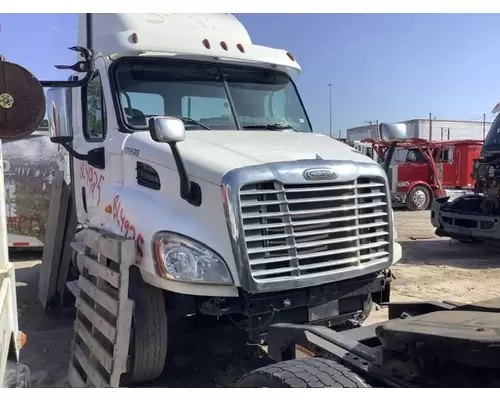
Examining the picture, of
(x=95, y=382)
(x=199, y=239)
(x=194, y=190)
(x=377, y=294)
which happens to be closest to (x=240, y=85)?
(x=194, y=190)

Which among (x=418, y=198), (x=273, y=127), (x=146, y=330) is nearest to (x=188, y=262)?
(x=146, y=330)

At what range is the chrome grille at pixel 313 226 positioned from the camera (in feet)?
12.2

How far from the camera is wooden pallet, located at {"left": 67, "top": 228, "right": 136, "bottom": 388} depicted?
154 inches

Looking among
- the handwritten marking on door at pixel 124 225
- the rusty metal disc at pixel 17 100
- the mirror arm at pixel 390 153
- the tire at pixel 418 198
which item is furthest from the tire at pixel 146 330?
the tire at pixel 418 198

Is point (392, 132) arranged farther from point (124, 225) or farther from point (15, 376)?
point (15, 376)

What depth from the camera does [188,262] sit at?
3689 millimetres

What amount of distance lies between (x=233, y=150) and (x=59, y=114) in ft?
6.67

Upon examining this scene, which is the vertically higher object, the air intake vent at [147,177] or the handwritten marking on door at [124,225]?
the air intake vent at [147,177]

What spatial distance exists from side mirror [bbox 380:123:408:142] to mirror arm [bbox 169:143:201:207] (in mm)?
1726

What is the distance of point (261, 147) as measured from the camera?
427cm

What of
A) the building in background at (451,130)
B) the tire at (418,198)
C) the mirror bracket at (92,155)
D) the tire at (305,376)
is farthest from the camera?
the building in background at (451,130)

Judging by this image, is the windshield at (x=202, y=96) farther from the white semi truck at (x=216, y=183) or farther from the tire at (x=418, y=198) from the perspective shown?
the tire at (x=418, y=198)

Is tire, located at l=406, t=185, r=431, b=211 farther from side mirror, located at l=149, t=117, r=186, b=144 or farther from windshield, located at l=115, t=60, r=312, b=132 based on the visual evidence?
side mirror, located at l=149, t=117, r=186, b=144
